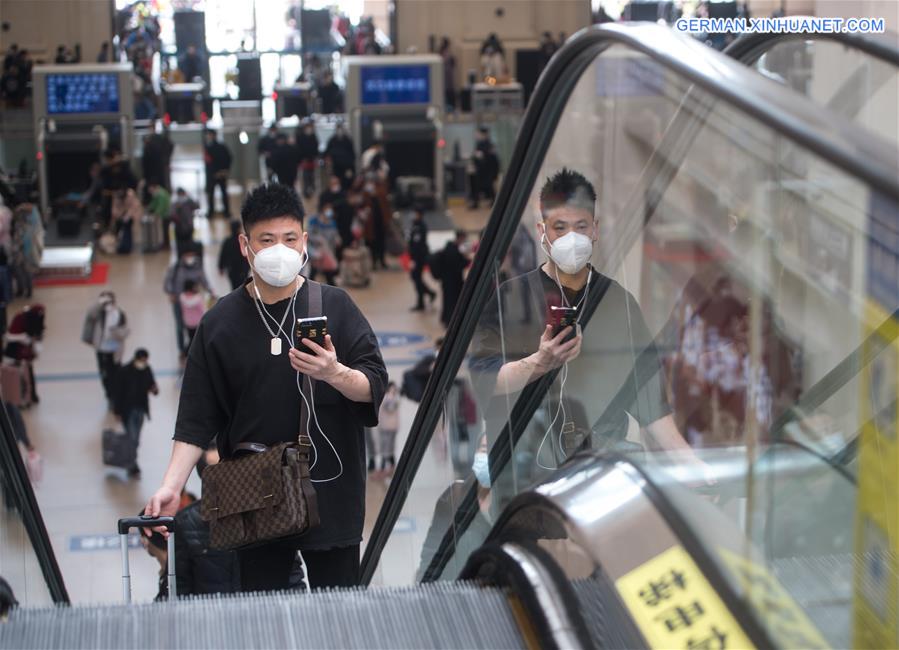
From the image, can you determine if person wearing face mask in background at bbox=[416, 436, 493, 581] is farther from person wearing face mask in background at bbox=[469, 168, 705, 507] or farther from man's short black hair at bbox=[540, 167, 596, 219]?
man's short black hair at bbox=[540, 167, 596, 219]

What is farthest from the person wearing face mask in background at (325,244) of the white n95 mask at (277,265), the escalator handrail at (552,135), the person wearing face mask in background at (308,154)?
the white n95 mask at (277,265)

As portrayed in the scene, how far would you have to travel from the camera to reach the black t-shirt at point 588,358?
3.14m

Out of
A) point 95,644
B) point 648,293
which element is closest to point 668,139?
point 648,293

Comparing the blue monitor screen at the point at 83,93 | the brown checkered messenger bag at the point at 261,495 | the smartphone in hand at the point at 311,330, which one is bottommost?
the blue monitor screen at the point at 83,93

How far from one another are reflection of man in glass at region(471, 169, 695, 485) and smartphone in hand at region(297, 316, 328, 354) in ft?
2.07

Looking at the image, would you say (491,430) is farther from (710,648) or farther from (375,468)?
(375,468)

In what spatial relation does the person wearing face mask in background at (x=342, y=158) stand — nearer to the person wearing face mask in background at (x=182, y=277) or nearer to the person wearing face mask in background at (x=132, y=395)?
the person wearing face mask in background at (x=182, y=277)

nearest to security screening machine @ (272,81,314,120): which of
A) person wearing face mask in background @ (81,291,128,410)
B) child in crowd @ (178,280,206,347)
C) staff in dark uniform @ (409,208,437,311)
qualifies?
staff in dark uniform @ (409,208,437,311)

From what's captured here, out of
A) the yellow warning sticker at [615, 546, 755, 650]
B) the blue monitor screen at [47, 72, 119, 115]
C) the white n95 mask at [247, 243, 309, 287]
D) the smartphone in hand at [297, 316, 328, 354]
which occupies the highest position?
the white n95 mask at [247, 243, 309, 287]

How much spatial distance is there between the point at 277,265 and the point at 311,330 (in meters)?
0.27

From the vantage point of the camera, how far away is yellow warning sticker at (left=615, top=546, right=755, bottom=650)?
7.64 feet

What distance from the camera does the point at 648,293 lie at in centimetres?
324

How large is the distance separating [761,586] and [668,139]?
1.27 metres

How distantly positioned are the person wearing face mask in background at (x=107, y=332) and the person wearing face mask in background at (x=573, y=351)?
986cm
